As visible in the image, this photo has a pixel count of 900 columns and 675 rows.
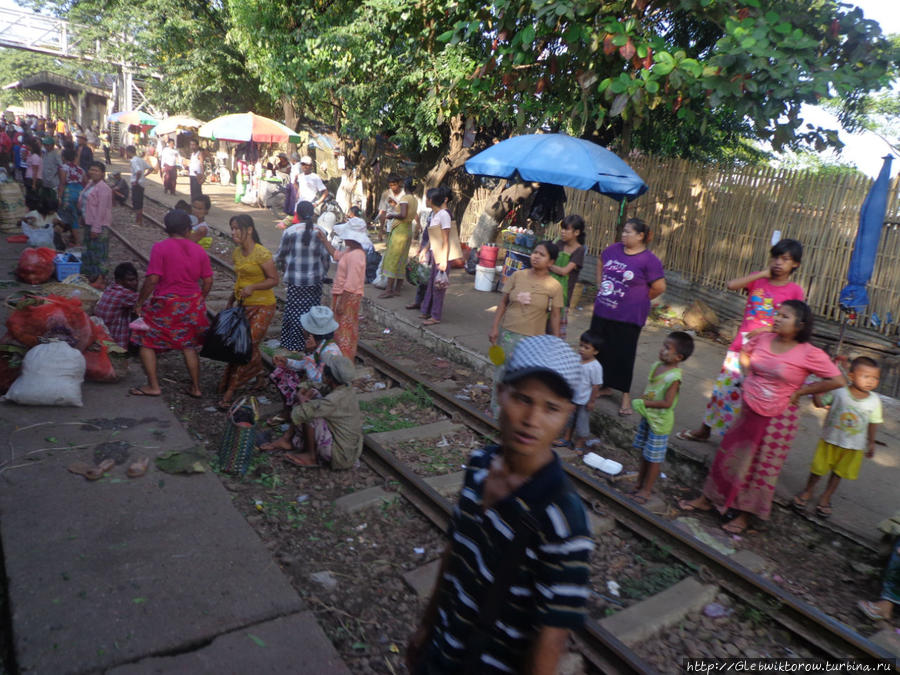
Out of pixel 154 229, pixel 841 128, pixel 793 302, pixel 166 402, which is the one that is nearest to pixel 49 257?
pixel 166 402

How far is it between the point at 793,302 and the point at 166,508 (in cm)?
455

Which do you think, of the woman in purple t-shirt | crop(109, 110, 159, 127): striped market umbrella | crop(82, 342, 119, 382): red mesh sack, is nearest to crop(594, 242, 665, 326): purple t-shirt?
the woman in purple t-shirt

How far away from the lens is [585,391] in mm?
5570

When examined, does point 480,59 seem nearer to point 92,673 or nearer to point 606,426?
point 606,426

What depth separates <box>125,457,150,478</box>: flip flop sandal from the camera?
4.50m

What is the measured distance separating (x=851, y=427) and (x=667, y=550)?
5.71 ft

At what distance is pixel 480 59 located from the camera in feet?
36.3

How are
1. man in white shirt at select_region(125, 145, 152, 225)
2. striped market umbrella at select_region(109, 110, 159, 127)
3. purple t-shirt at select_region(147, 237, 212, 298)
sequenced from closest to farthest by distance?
purple t-shirt at select_region(147, 237, 212, 298) → man in white shirt at select_region(125, 145, 152, 225) → striped market umbrella at select_region(109, 110, 159, 127)

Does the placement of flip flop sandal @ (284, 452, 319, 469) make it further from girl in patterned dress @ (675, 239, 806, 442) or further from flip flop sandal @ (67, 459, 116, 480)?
girl in patterned dress @ (675, 239, 806, 442)

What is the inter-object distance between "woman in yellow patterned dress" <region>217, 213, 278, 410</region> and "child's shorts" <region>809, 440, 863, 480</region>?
5005 millimetres

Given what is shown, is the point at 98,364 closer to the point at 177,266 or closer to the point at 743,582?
the point at 177,266

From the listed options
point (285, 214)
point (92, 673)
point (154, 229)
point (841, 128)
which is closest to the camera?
point (92, 673)

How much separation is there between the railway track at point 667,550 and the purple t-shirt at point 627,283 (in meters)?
1.60

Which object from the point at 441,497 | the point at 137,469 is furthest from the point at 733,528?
the point at 137,469
